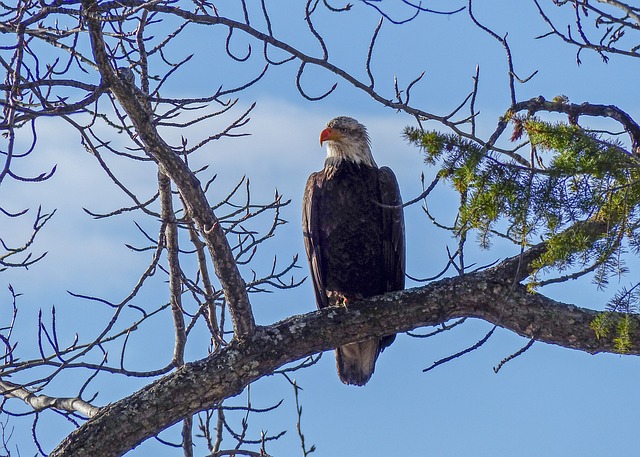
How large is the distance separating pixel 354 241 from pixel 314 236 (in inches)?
9.4

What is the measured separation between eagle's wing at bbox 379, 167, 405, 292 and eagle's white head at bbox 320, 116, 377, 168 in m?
0.32

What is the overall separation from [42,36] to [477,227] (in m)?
1.91

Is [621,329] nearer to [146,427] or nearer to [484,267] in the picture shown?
[484,267]

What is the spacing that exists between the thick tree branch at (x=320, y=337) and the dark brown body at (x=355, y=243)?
102 centimetres

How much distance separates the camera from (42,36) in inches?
154

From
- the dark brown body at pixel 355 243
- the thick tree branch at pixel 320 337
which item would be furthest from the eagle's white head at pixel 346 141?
the thick tree branch at pixel 320 337

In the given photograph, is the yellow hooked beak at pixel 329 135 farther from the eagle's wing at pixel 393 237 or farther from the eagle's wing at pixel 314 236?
the eagle's wing at pixel 393 237

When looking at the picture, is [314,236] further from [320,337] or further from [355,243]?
[320,337]

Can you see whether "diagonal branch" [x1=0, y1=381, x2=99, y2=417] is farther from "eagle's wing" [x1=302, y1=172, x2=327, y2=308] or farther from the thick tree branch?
"eagle's wing" [x1=302, y1=172, x2=327, y2=308]

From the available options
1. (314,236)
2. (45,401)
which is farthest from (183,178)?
(314,236)

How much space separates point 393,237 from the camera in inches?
216

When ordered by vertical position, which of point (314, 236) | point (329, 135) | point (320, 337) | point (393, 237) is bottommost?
point (320, 337)

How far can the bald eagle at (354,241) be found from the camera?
5.43 metres

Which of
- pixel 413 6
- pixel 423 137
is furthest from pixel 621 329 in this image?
pixel 413 6
